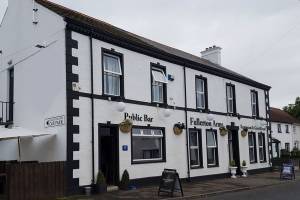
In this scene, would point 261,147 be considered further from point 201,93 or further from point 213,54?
point 201,93

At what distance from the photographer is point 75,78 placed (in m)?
14.0

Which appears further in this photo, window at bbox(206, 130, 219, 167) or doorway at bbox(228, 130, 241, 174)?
doorway at bbox(228, 130, 241, 174)

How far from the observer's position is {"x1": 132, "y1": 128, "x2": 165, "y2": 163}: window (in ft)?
53.7

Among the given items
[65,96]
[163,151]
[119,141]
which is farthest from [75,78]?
[163,151]

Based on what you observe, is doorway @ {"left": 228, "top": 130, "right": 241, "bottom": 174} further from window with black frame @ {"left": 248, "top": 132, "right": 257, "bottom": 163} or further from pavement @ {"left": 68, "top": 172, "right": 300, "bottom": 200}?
pavement @ {"left": 68, "top": 172, "right": 300, "bottom": 200}

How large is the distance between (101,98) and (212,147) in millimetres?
8577

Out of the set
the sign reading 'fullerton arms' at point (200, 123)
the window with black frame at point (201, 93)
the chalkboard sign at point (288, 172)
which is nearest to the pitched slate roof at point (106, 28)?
the window with black frame at point (201, 93)

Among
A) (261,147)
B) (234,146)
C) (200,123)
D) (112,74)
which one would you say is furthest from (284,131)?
(112,74)

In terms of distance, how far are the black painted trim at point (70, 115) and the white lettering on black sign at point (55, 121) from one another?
278 mm

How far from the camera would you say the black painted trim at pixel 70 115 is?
1328 centimetres

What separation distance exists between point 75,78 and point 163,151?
580 cm

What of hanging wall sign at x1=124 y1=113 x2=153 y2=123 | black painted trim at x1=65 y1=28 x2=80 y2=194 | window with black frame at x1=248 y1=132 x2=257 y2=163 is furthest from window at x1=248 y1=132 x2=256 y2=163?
black painted trim at x1=65 y1=28 x2=80 y2=194

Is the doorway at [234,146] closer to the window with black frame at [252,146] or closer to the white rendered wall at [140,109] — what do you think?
the white rendered wall at [140,109]

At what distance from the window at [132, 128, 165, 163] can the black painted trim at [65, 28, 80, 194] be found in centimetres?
321
